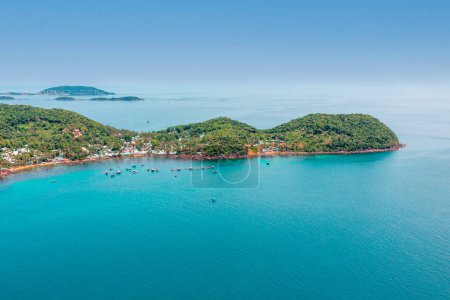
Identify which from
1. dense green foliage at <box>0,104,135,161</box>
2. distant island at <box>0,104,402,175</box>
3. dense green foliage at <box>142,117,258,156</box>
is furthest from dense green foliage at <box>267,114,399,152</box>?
dense green foliage at <box>0,104,135,161</box>

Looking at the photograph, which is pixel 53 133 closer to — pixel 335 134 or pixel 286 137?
pixel 286 137

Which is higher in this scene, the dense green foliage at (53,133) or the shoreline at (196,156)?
the dense green foliage at (53,133)

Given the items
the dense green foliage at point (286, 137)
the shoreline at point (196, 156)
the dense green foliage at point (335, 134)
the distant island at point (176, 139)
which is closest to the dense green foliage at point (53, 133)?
the distant island at point (176, 139)

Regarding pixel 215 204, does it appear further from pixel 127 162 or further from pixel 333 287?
pixel 127 162

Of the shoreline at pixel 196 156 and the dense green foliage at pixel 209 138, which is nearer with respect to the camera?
the shoreline at pixel 196 156

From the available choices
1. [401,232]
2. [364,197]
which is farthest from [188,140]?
[401,232]

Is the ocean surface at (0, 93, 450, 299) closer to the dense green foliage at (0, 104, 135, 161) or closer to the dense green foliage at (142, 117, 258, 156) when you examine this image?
the dense green foliage at (0, 104, 135, 161)

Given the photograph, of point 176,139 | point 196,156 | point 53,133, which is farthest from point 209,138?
point 53,133

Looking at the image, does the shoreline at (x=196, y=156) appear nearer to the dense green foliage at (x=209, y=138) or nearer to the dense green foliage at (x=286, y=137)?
the dense green foliage at (x=286, y=137)
